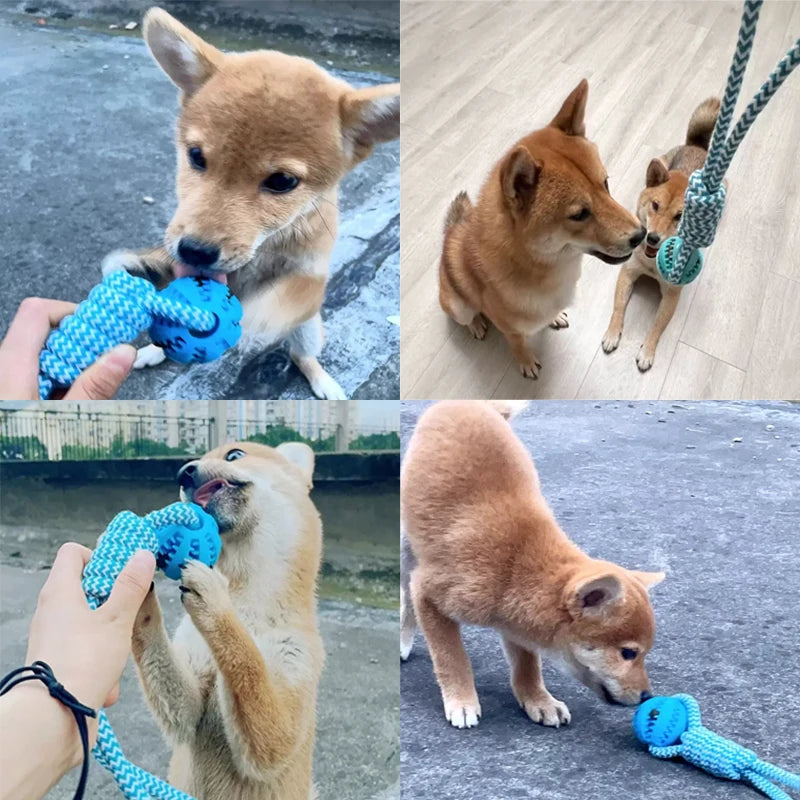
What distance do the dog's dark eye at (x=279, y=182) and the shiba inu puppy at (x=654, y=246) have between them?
49 cm

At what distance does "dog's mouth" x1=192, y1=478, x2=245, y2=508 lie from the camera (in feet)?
2.10

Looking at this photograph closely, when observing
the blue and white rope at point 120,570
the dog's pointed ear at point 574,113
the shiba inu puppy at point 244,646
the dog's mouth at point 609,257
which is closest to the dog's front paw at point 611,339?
the dog's mouth at point 609,257

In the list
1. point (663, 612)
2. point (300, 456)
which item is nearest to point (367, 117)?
point (300, 456)

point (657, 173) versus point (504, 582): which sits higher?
point (657, 173)

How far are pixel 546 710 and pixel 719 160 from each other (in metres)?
0.46

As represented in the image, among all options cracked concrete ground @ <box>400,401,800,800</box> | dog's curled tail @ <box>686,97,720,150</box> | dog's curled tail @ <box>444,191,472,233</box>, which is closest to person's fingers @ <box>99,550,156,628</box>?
cracked concrete ground @ <box>400,401,800,800</box>

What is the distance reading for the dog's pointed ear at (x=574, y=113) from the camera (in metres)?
0.87

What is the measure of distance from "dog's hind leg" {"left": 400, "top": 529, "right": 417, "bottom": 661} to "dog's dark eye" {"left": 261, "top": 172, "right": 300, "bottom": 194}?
33 centimetres

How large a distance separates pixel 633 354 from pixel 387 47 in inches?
19.3

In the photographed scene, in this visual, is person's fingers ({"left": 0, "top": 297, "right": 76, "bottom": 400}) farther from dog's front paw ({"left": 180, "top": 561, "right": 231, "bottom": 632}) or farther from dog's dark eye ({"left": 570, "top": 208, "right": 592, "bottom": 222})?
dog's dark eye ({"left": 570, "top": 208, "right": 592, "bottom": 222})

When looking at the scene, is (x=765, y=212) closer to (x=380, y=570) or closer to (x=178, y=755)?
(x=380, y=570)

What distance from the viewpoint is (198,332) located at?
25.2 inches

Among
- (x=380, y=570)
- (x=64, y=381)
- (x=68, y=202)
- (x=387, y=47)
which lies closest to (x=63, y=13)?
(x=68, y=202)

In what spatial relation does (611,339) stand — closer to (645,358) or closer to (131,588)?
(645,358)
